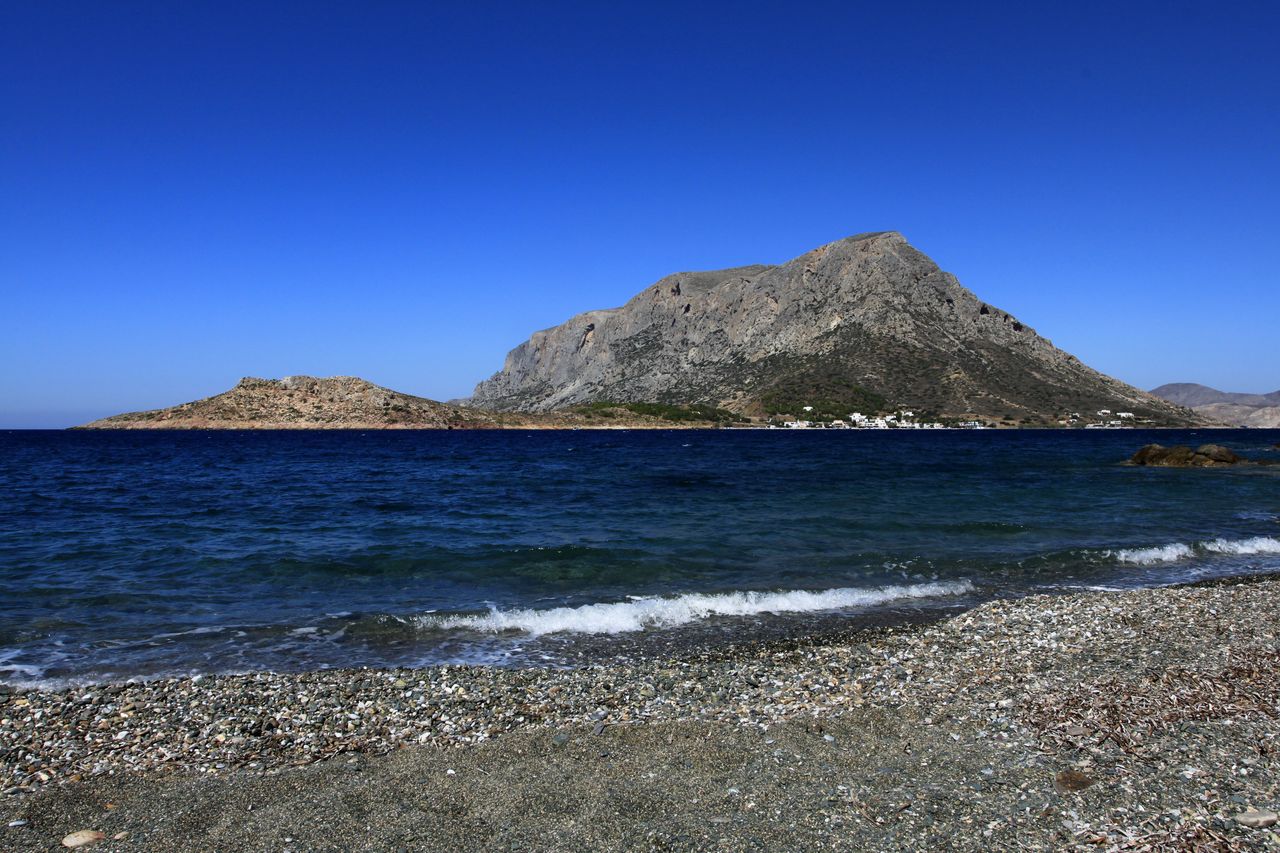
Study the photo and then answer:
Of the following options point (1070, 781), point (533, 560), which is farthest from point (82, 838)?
point (533, 560)

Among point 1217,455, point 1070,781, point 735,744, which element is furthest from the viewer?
point 1217,455

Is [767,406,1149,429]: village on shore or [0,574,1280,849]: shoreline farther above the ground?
[767,406,1149,429]: village on shore

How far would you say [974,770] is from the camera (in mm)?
8516

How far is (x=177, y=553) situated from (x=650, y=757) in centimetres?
2178

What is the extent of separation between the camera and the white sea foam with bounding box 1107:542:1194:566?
76.9 feet

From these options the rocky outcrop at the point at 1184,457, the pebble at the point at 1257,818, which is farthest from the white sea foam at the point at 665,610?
the rocky outcrop at the point at 1184,457

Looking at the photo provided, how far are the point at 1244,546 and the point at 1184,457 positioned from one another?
49278mm

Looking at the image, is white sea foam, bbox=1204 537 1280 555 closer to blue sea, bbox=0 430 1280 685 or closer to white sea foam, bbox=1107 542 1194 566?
blue sea, bbox=0 430 1280 685

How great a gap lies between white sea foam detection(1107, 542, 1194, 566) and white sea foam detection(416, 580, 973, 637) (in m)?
8.28

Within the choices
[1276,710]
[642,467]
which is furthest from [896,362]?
[1276,710]

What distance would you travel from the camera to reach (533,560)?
76.2 feet

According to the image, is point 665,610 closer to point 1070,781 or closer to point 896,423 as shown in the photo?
point 1070,781

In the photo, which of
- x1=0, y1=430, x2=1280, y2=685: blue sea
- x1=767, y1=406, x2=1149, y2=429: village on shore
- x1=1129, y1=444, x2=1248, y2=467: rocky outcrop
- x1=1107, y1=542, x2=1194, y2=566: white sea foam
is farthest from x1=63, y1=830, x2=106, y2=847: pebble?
x1=767, y1=406, x2=1149, y2=429: village on shore

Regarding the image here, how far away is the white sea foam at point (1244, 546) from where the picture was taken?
25.0 m
